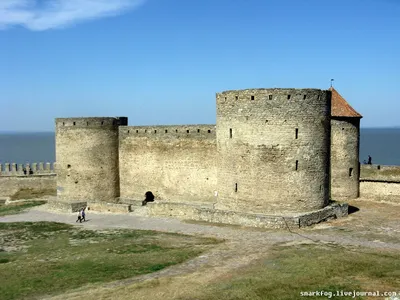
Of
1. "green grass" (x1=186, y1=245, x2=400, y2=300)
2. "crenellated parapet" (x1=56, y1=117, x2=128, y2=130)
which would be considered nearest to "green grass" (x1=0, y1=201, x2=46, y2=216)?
"crenellated parapet" (x1=56, y1=117, x2=128, y2=130)

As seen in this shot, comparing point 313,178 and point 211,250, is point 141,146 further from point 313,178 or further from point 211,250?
point 211,250

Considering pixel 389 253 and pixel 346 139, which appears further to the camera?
pixel 346 139

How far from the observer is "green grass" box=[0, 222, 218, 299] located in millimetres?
13750

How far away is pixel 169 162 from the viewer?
27.6 meters

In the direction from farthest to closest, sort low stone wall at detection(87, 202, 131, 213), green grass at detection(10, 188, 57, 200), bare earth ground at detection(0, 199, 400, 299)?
green grass at detection(10, 188, 57, 200) < low stone wall at detection(87, 202, 131, 213) < bare earth ground at detection(0, 199, 400, 299)

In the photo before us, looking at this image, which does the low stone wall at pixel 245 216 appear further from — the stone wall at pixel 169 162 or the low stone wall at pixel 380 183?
the low stone wall at pixel 380 183

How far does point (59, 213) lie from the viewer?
27016 millimetres

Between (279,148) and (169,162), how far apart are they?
28.7ft

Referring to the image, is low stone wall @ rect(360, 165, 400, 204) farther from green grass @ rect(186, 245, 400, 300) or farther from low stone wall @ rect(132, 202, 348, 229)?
green grass @ rect(186, 245, 400, 300)

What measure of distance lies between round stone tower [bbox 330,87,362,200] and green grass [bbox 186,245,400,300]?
1104cm

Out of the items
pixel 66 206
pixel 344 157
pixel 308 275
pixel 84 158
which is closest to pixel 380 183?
pixel 344 157

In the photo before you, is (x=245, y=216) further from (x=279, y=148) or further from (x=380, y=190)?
(x=380, y=190)

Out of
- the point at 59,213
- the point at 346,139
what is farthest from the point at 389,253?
the point at 59,213

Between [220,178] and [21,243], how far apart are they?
9521 mm
